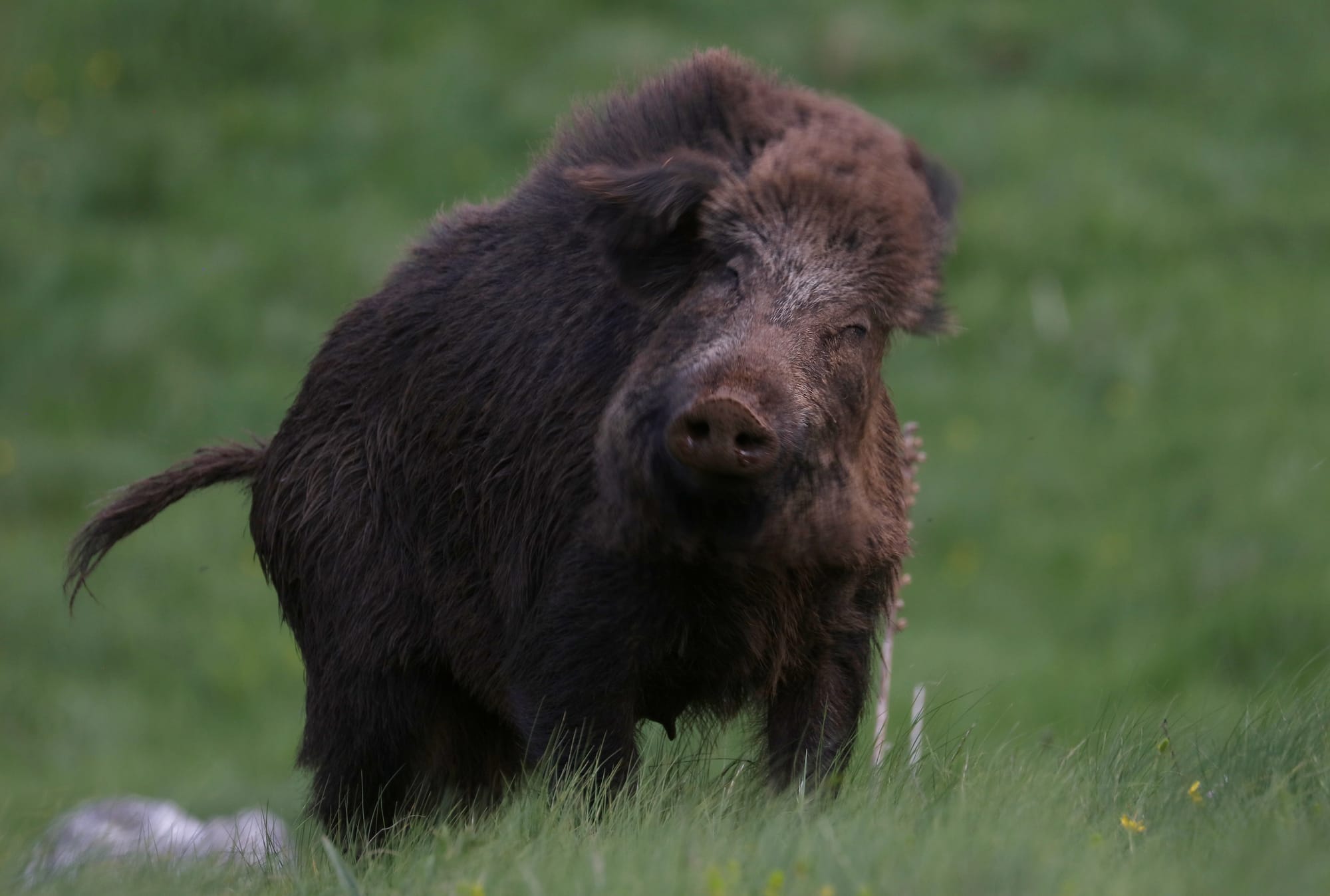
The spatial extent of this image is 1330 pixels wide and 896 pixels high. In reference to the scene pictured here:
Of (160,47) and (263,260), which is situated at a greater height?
(160,47)

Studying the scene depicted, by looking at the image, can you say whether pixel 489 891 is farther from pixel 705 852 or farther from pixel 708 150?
pixel 708 150

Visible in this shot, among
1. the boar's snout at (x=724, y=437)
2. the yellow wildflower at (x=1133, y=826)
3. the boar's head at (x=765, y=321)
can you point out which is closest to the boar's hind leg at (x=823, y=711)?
the boar's head at (x=765, y=321)

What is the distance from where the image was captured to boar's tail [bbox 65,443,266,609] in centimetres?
540

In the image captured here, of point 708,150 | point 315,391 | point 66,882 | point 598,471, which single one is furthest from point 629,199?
point 66,882

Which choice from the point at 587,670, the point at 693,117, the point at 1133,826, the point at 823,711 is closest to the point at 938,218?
the point at 693,117

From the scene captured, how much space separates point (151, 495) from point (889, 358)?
7.56m

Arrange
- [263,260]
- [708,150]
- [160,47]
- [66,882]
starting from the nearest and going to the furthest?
[66,882], [708,150], [263,260], [160,47]

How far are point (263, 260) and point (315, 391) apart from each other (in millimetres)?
8359

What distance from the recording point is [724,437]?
11.6 feet

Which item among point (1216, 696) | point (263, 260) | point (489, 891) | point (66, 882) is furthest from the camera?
point (263, 260)

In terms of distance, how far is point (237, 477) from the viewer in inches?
221

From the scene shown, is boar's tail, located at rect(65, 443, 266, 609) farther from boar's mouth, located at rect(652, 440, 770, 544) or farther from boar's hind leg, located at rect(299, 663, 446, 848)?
boar's mouth, located at rect(652, 440, 770, 544)

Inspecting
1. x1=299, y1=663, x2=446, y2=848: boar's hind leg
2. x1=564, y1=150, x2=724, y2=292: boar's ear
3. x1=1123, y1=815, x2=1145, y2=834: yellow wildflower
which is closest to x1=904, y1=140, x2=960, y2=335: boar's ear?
x1=564, y1=150, x2=724, y2=292: boar's ear

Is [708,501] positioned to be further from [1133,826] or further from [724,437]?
[1133,826]
